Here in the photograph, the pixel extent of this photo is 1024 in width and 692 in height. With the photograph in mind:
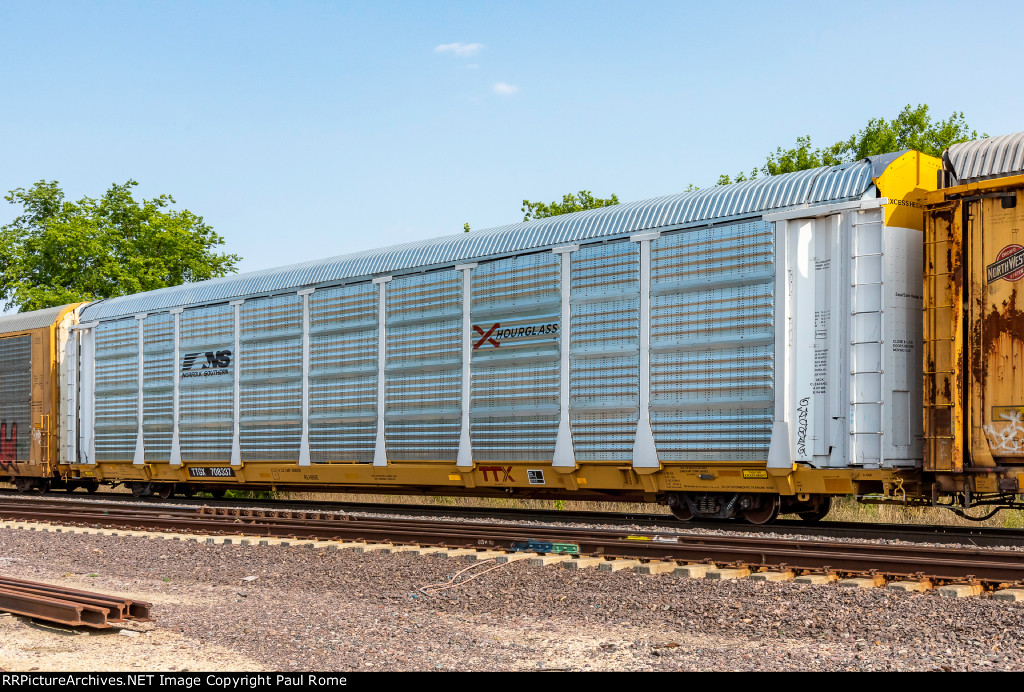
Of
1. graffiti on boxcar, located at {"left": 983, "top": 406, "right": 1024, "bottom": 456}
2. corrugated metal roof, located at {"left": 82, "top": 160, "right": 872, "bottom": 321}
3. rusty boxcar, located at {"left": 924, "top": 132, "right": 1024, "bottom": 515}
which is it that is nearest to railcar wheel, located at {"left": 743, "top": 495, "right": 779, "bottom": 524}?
rusty boxcar, located at {"left": 924, "top": 132, "right": 1024, "bottom": 515}

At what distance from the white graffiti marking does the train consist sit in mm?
21

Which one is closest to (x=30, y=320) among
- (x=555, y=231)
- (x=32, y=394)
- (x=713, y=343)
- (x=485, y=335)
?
(x=32, y=394)

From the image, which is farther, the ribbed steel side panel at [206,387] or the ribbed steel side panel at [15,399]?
the ribbed steel side panel at [15,399]

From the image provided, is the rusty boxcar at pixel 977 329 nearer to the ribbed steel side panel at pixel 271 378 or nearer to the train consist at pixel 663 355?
the train consist at pixel 663 355

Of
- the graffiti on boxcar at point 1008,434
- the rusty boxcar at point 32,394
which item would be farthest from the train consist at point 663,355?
the rusty boxcar at point 32,394

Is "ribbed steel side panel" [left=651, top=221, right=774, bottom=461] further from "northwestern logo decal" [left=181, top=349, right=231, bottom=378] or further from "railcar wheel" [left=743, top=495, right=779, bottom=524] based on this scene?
"northwestern logo decal" [left=181, top=349, right=231, bottom=378]

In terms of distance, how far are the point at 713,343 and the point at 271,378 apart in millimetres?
8089

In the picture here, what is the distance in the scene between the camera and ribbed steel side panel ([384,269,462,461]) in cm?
1437

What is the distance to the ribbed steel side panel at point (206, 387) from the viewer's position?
17578 millimetres

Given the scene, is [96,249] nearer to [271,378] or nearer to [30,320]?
[30,320]

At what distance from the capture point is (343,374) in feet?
51.7

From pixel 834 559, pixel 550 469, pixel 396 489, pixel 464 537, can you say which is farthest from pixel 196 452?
pixel 834 559

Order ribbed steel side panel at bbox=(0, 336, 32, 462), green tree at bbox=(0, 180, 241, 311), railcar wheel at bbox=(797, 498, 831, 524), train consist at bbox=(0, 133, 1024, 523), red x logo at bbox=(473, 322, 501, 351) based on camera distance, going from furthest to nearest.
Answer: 1. green tree at bbox=(0, 180, 241, 311)
2. ribbed steel side panel at bbox=(0, 336, 32, 462)
3. red x logo at bbox=(473, 322, 501, 351)
4. railcar wheel at bbox=(797, 498, 831, 524)
5. train consist at bbox=(0, 133, 1024, 523)

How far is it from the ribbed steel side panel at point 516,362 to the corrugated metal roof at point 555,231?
1.21ft
